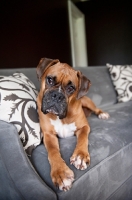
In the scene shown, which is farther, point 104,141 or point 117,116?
point 117,116

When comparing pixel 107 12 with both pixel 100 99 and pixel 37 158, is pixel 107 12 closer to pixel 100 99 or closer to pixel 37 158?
pixel 100 99

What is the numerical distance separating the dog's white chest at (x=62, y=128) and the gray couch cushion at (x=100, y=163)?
5cm

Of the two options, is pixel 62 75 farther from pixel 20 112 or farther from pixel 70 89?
pixel 20 112

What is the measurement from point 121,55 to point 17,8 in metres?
3.66

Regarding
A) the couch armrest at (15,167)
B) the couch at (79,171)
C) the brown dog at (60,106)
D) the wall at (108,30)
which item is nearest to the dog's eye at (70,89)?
the brown dog at (60,106)

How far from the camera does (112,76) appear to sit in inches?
101

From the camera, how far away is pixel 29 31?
9.49 feet

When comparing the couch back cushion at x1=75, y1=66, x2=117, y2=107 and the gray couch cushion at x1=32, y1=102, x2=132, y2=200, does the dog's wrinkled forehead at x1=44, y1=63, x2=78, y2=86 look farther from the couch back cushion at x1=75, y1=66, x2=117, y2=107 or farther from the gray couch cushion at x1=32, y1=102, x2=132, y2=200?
the couch back cushion at x1=75, y1=66, x2=117, y2=107

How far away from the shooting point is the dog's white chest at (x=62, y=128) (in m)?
1.33

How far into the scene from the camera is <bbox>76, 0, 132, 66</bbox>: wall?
5.31 m

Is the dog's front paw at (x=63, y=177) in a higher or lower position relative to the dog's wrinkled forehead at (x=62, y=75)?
lower

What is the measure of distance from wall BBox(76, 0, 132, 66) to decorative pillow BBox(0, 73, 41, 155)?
4748 mm

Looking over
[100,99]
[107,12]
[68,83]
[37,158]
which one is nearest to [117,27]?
[107,12]

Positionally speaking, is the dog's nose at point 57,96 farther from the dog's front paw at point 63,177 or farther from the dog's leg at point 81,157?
the dog's front paw at point 63,177
